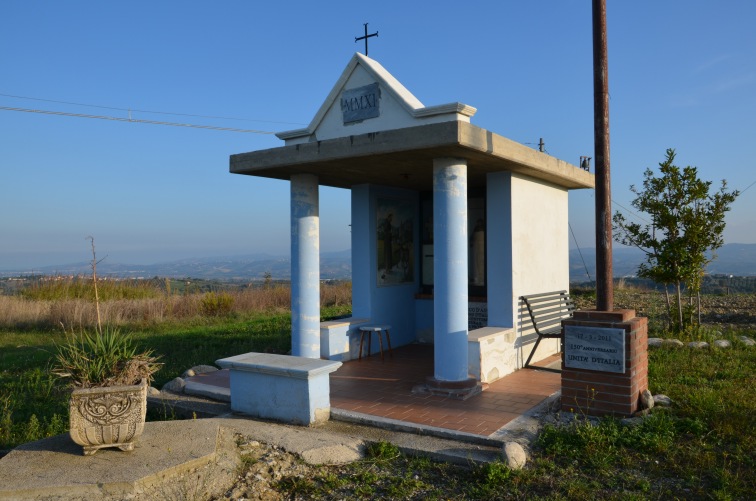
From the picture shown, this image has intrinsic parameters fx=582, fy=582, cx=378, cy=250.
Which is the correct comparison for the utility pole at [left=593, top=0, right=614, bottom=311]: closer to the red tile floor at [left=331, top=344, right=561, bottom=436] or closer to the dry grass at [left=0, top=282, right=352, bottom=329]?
the red tile floor at [left=331, top=344, right=561, bottom=436]

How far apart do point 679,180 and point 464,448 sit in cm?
764

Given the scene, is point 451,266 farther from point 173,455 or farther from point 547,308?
point 173,455

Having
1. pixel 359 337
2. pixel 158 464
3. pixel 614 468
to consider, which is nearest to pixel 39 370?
pixel 359 337

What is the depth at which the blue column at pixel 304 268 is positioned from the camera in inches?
322

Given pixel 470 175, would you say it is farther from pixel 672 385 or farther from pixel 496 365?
pixel 672 385

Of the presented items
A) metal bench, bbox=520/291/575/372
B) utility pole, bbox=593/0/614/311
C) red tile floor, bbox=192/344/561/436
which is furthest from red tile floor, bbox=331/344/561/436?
utility pole, bbox=593/0/614/311

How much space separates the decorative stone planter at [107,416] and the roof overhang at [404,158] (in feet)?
11.7

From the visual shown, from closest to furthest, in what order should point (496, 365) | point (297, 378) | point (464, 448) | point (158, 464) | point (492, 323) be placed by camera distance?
point (158, 464) → point (464, 448) → point (297, 378) → point (496, 365) → point (492, 323)

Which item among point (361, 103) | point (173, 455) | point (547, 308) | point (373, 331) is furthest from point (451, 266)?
point (173, 455)

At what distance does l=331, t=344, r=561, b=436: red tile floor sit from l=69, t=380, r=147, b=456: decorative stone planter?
2287mm

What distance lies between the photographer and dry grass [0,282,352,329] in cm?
1616

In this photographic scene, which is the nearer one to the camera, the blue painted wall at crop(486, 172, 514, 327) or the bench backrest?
the blue painted wall at crop(486, 172, 514, 327)

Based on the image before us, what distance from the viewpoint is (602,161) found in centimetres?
620

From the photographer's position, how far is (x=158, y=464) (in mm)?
4582
